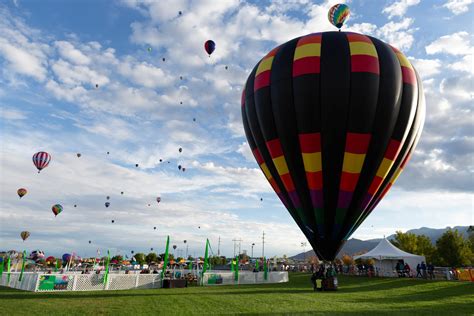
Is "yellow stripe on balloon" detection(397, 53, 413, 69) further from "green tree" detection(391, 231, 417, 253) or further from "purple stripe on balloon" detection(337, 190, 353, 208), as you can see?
"green tree" detection(391, 231, 417, 253)

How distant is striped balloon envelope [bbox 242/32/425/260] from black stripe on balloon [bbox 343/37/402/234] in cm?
5

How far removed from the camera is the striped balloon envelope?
16500 mm

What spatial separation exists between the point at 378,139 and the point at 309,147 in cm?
340

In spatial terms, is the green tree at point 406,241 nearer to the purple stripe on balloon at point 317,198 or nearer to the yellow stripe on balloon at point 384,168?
the yellow stripe on balloon at point 384,168

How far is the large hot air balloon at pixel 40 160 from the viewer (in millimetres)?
36156

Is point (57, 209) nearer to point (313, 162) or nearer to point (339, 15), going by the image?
point (313, 162)

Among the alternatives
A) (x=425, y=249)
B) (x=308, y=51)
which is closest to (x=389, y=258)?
(x=308, y=51)

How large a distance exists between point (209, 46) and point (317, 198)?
57.8ft

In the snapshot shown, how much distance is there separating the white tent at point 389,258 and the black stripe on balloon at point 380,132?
1848cm

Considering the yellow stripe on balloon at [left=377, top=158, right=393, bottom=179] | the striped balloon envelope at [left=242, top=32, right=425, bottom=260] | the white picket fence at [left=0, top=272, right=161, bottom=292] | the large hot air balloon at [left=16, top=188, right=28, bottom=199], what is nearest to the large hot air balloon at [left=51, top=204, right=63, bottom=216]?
the large hot air balloon at [left=16, top=188, right=28, bottom=199]

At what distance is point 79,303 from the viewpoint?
14469 mm

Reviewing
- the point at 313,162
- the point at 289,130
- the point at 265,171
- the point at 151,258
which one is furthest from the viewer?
the point at 151,258

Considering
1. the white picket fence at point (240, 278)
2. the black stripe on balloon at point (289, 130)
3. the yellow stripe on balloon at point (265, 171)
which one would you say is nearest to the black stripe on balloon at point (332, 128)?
the black stripe on balloon at point (289, 130)

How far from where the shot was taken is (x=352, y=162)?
16.6 meters
